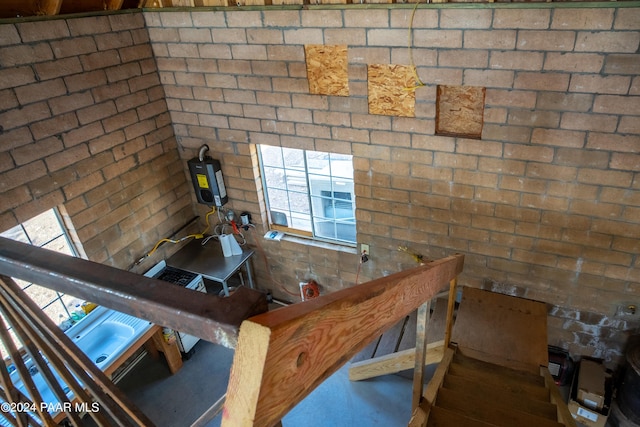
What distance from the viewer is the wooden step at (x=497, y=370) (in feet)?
9.25

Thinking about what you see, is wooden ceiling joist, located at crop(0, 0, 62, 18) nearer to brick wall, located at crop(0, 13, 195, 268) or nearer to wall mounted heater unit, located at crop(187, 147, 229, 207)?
brick wall, located at crop(0, 13, 195, 268)

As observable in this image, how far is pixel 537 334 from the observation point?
3.27 m

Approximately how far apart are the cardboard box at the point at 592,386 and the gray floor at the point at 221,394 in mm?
1400

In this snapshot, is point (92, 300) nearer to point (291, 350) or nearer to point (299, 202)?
point (291, 350)

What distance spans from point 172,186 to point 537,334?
147 inches

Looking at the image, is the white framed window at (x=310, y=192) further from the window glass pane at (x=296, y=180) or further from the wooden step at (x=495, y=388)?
the wooden step at (x=495, y=388)

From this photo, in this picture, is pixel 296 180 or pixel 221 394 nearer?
pixel 221 394

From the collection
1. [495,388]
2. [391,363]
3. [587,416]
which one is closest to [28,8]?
[391,363]

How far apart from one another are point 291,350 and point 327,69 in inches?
122

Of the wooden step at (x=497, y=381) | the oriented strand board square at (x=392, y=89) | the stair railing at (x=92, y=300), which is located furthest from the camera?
the oriented strand board square at (x=392, y=89)

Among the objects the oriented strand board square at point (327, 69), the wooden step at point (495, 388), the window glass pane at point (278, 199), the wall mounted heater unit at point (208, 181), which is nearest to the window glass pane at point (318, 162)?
the window glass pane at point (278, 199)

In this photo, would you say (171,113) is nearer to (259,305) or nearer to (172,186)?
(172,186)

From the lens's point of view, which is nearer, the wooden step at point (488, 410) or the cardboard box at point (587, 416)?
the wooden step at point (488, 410)

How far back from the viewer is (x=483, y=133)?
3178mm
